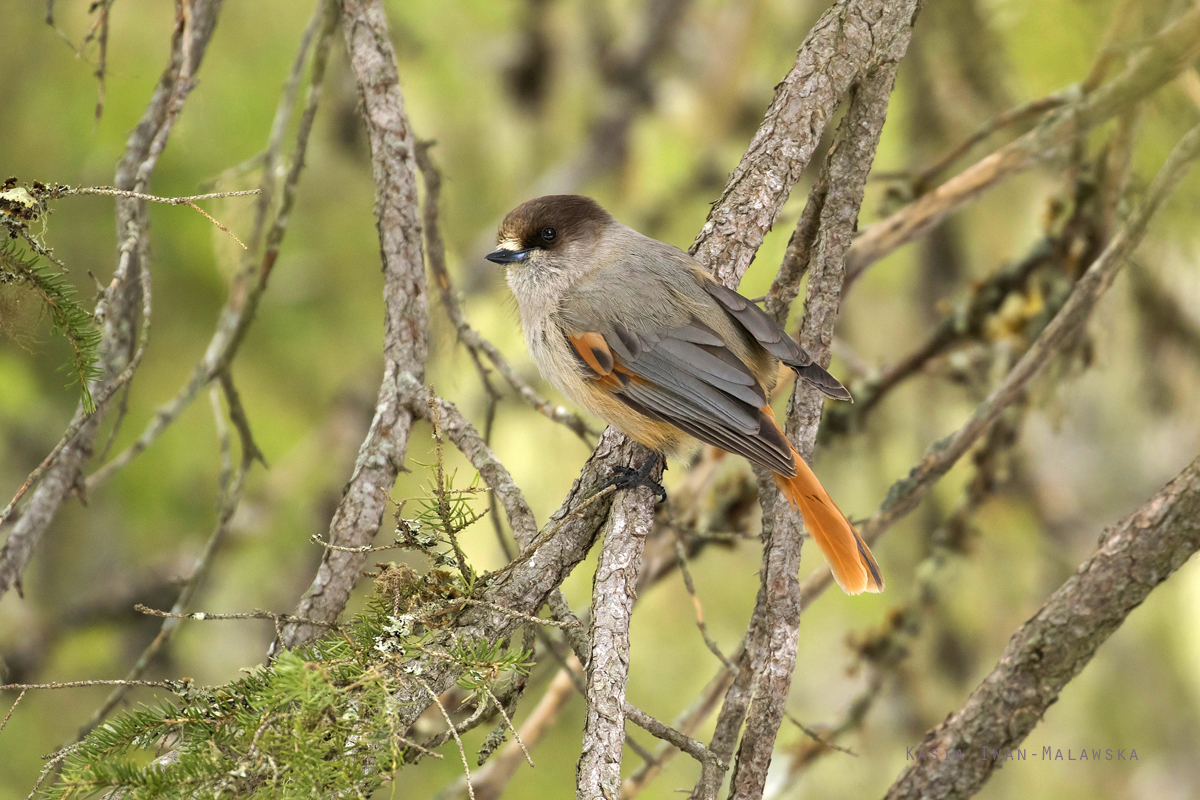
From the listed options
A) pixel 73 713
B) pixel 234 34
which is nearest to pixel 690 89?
pixel 234 34

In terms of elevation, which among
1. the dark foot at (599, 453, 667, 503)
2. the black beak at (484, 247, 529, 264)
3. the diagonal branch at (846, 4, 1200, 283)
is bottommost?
the dark foot at (599, 453, 667, 503)

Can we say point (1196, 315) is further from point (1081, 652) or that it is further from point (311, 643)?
point (311, 643)

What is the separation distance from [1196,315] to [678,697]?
9.62 feet

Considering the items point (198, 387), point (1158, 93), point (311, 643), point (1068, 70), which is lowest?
point (311, 643)

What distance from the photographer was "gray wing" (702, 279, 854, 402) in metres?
2.42

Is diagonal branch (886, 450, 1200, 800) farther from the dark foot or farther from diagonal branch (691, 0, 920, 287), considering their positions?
diagonal branch (691, 0, 920, 287)

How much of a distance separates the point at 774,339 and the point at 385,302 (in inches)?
42.9

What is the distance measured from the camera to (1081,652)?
239cm

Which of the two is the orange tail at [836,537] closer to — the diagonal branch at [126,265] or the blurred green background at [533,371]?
the blurred green background at [533,371]

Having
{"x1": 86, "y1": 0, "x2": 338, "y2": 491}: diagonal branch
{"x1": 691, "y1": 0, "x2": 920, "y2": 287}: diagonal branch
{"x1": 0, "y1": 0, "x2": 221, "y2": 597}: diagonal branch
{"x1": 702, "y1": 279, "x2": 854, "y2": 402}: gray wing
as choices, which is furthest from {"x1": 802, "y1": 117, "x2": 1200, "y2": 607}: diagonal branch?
{"x1": 0, "y1": 0, "x2": 221, "y2": 597}: diagonal branch

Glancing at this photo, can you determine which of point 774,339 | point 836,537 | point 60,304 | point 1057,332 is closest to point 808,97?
point 774,339

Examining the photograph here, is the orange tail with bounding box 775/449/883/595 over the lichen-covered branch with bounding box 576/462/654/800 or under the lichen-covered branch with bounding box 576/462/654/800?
over

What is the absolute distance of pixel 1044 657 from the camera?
241cm

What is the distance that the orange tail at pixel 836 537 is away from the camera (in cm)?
262
